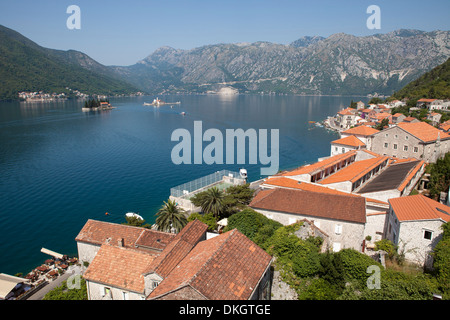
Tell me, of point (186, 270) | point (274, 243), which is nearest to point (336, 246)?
point (274, 243)

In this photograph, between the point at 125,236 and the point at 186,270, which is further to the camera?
the point at 125,236

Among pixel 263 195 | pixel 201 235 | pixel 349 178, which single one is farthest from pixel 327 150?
pixel 201 235

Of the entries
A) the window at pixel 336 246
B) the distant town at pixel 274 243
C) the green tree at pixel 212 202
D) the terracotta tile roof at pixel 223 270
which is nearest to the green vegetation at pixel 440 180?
the distant town at pixel 274 243

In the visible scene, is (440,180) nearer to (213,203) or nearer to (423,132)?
(423,132)

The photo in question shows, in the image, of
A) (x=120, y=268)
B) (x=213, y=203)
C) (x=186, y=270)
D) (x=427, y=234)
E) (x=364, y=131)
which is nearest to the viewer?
(x=186, y=270)

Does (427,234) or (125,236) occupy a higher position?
(427,234)

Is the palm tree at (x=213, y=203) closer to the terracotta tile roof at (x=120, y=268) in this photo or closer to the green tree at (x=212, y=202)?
the green tree at (x=212, y=202)

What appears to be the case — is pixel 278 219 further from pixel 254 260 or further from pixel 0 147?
pixel 0 147

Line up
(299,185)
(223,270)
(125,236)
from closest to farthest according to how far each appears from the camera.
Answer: (223,270), (125,236), (299,185)
